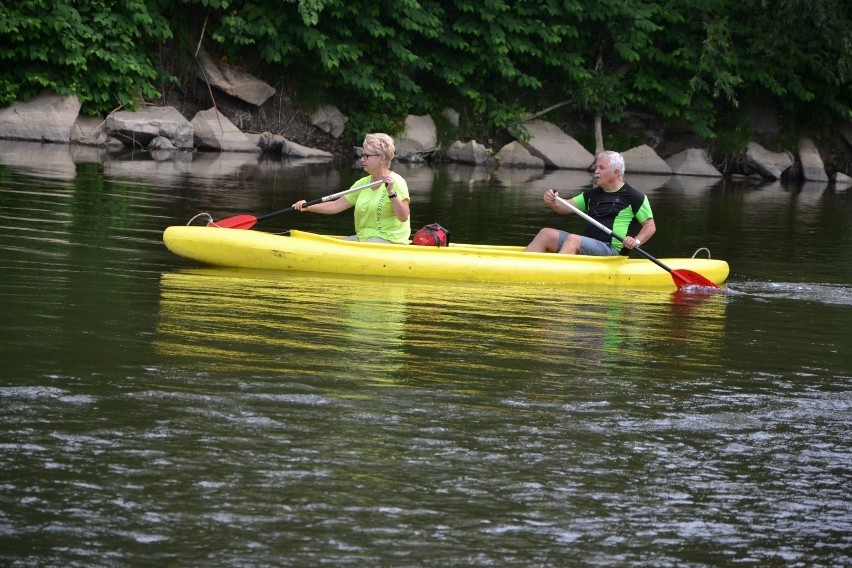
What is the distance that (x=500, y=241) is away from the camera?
11172 millimetres

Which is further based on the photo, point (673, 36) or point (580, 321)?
point (673, 36)

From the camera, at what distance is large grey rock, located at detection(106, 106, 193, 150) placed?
20.1m

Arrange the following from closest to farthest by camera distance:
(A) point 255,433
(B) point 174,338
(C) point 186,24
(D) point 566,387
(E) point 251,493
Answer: (E) point 251,493
(A) point 255,433
(D) point 566,387
(B) point 174,338
(C) point 186,24

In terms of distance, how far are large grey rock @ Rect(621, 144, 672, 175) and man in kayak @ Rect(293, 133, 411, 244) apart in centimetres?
1572

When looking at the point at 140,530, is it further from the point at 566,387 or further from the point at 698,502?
the point at 566,387

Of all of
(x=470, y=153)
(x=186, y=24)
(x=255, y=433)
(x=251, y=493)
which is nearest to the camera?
(x=251, y=493)

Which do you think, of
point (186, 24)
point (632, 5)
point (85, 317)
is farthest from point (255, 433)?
point (632, 5)

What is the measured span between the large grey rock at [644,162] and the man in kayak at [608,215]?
15069 millimetres

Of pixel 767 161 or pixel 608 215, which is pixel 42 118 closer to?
pixel 608 215

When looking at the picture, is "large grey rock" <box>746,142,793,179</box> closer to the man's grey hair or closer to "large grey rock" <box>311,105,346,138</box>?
"large grey rock" <box>311,105,346,138</box>

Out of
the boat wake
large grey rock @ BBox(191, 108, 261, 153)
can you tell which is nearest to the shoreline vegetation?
large grey rock @ BBox(191, 108, 261, 153)

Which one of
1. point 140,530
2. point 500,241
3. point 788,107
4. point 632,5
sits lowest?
point 140,530

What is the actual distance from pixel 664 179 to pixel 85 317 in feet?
57.8

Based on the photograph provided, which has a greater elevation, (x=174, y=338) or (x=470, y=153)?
(x=470, y=153)
